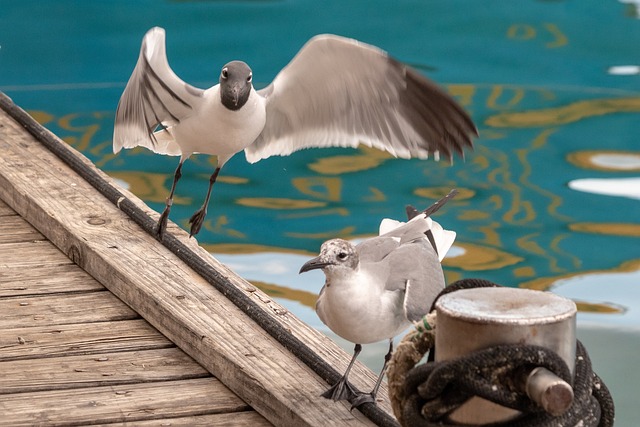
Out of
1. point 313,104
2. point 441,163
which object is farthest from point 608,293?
point 313,104

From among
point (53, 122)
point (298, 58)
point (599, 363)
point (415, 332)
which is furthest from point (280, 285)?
point (415, 332)

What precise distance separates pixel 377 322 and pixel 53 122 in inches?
152

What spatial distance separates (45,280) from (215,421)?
0.69 m

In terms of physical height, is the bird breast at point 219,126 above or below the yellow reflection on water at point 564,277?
above

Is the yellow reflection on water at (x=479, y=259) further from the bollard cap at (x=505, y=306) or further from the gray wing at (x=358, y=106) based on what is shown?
the bollard cap at (x=505, y=306)

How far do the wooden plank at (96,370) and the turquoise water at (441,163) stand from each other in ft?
5.10

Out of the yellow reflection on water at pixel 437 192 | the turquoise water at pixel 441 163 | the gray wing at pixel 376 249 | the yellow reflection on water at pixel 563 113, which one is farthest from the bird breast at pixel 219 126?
the yellow reflection on water at pixel 563 113

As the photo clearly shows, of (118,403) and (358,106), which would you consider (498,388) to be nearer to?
(118,403)

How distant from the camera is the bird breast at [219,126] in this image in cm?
234

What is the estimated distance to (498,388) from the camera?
4.32ft

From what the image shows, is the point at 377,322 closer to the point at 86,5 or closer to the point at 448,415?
the point at 448,415

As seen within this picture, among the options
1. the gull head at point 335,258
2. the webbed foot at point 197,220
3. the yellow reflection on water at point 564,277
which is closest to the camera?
the gull head at point 335,258

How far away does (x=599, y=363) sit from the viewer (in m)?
3.42

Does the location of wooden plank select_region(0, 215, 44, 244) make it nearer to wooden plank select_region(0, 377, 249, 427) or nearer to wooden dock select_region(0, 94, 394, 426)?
wooden dock select_region(0, 94, 394, 426)
